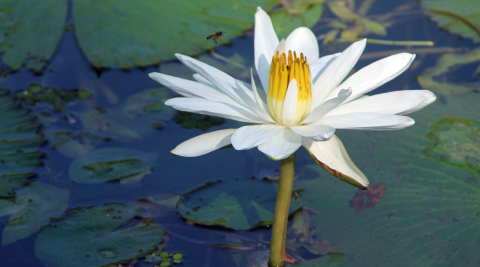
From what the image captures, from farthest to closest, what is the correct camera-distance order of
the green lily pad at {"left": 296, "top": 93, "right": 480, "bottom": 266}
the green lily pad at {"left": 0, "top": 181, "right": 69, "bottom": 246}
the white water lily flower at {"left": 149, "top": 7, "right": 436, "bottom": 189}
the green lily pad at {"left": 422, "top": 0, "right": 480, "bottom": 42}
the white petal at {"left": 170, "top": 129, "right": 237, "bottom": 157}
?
1. the green lily pad at {"left": 422, "top": 0, "right": 480, "bottom": 42}
2. the green lily pad at {"left": 0, "top": 181, "right": 69, "bottom": 246}
3. the green lily pad at {"left": 296, "top": 93, "right": 480, "bottom": 266}
4. the white petal at {"left": 170, "top": 129, "right": 237, "bottom": 157}
5. the white water lily flower at {"left": 149, "top": 7, "right": 436, "bottom": 189}

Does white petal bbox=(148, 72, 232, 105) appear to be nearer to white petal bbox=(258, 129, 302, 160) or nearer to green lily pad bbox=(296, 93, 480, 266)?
white petal bbox=(258, 129, 302, 160)

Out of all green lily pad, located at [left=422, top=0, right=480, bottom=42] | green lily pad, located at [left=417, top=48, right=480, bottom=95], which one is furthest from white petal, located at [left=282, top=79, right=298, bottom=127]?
green lily pad, located at [left=422, top=0, right=480, bottom=42]

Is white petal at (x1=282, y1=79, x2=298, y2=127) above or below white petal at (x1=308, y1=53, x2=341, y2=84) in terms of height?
below

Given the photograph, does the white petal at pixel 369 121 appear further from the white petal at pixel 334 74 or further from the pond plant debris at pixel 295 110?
the white petal at pixel 334 74

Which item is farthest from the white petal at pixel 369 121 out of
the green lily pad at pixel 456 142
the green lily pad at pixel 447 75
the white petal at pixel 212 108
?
the green lily pad at pixel 447 75

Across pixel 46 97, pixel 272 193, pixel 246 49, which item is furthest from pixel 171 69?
pixel 272 193

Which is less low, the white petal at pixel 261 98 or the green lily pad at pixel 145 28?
the green lily pad at pixel 145 28
